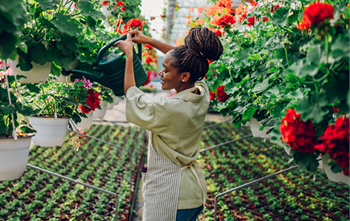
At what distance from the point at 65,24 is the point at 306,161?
0.88m

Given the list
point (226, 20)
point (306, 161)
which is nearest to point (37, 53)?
point (306, 161)

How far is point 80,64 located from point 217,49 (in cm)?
79

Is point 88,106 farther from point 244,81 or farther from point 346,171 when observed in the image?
point 346,171

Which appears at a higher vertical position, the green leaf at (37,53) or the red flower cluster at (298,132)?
the green leaf at (37,53)

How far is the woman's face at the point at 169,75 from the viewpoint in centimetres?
111

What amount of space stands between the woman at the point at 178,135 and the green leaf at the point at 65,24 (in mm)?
192

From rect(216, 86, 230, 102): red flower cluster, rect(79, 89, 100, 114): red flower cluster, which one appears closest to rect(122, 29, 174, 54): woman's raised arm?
rect(79, 89, 100, 114): red flower cluster

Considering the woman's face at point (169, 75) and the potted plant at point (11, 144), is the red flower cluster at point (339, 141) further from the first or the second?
the potted plant at point (11, 144)

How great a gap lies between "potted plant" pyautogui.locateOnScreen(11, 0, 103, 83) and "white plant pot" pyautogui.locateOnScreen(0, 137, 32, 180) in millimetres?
260

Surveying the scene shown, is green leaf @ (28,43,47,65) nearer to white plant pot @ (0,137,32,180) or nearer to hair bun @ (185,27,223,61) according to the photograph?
white plant pot @ (0,137,32,180)

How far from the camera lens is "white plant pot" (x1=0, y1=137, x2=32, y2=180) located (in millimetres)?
1002

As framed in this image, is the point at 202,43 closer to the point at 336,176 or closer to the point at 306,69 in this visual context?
the point at 306,69

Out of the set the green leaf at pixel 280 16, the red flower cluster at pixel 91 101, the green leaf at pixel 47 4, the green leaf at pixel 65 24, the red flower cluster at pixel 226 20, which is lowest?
the red flower cluster at pixel 91 101

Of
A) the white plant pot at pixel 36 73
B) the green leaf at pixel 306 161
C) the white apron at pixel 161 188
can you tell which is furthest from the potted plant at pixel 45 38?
the green leaf at pixel 306 161
